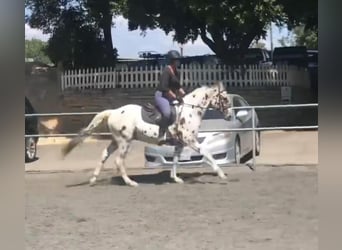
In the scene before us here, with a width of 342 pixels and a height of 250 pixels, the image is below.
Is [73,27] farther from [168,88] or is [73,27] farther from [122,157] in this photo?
[122,157]

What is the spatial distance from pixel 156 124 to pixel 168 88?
0.89 ft

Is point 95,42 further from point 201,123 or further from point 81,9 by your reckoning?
point 201,123

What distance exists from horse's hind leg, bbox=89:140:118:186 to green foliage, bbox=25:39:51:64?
29.1 inches

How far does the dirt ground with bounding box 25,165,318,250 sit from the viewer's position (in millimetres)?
5941

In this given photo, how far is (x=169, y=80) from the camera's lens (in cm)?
596

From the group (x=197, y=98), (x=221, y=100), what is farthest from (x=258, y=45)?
(x=197, y=98)

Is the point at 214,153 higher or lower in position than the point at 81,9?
lower

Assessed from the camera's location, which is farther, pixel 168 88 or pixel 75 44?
pixel 75 44

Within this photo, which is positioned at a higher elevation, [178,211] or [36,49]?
[36,49]

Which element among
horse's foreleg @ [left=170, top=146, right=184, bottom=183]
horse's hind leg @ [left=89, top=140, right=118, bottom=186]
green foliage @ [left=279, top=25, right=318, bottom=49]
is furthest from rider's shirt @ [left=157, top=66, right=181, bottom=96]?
green foliage @ [left=279, top=25, right=318, bottom=49]

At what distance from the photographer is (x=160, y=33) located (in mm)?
5953

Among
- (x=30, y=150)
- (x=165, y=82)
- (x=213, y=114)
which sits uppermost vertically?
(x=165, y=82)
